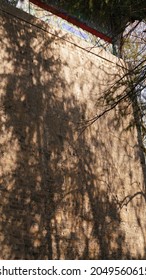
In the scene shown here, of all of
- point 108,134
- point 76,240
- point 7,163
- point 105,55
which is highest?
point 105,55

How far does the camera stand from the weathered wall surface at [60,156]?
696 centimetres

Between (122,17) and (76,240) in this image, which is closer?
(76,240)

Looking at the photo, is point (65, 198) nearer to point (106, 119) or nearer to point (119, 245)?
point (119, 245)

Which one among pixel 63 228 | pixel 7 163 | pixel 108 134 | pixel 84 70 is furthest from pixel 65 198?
pixel 84 70

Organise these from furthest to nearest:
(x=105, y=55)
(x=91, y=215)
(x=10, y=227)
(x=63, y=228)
→ 1. (x=105, y=55)
2. (x=91, y=215)
3. (x=63, y=228)
4. (x=10, y=227)

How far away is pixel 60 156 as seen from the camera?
7906mm

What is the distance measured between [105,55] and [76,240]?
466 centimetres

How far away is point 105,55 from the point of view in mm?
10078

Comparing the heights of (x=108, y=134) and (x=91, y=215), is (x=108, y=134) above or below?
above

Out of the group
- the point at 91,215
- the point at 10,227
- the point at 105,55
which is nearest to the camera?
the point at 10,227

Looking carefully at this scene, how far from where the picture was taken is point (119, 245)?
855 centimetres

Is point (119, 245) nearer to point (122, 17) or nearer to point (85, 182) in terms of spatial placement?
point (85, 182)

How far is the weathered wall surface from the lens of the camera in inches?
274

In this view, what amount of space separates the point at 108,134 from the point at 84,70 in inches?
60.4
